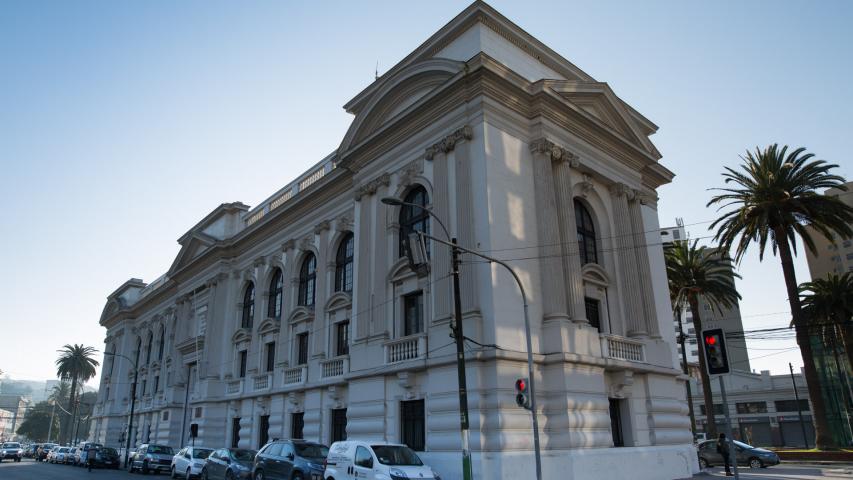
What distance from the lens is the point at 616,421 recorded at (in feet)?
74.9

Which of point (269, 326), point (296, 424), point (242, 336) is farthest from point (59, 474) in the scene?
point (296, 424)

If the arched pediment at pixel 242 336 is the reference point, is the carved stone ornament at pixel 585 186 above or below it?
above

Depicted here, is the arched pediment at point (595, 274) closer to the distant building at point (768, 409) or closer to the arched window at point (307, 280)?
the arched window at point (307, 280)

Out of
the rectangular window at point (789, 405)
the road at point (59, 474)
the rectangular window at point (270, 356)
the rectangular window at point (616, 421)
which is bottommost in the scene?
the road at point (59, 474)

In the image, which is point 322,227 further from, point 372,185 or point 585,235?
point 585,235

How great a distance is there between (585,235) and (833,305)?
23.8m

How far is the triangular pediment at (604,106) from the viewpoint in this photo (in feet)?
82.5

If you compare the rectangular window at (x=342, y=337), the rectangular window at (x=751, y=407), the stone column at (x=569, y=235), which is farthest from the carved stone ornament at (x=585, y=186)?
the rectangular window at (x=751, y=407)

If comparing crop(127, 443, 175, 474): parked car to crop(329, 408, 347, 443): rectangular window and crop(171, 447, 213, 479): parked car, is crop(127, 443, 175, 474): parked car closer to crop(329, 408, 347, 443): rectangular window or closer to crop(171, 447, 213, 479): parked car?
crop(171, 447, 213, 479): parked car

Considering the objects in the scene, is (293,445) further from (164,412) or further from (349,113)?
(164,412)

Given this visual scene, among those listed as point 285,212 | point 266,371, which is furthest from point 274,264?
point 266,371

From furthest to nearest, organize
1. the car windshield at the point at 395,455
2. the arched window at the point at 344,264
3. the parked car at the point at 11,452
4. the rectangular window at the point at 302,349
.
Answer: the parked car at the point at 11,452, the rectangular window at the point at 302,349, the arched window at the point at 344,264, the car windshield at the point at 395,455

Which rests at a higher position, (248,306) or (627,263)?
(248,306)

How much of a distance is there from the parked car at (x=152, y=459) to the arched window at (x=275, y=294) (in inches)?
375
